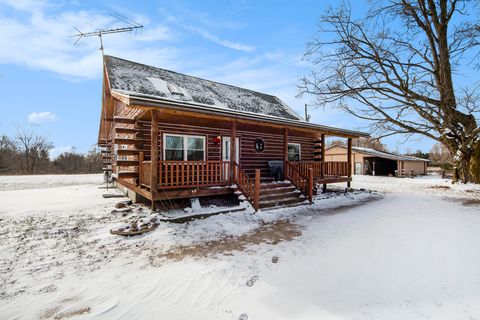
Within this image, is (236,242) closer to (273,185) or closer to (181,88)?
(273,185)

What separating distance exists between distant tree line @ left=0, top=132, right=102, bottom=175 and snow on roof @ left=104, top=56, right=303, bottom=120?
1266 inches

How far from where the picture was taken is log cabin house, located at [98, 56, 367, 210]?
302 inches

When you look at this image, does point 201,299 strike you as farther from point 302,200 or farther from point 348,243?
point 302,200

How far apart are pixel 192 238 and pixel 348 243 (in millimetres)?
3554

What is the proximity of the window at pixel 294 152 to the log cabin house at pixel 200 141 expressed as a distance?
0.06 m

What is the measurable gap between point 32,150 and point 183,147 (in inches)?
1748

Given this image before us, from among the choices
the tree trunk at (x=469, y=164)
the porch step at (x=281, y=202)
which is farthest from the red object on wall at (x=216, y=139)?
the tree trunk at (x=469, y=164)

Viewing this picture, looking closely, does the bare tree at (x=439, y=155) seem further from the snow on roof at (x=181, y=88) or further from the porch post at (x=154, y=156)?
the porch post at (x=154, y=156)

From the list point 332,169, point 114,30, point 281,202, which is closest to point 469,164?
point 332,169

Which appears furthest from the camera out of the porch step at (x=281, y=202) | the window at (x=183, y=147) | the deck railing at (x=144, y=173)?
the window at (x=183, y=147)

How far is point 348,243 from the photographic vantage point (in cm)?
533

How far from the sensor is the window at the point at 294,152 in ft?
44.8

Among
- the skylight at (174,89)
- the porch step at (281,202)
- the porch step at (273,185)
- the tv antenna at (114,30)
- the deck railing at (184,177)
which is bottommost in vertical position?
the porch step at (281,202)

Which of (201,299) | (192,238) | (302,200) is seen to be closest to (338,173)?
(302,200)
